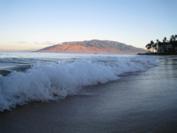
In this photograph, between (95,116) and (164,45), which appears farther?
(164,45)

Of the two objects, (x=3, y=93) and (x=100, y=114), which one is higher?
(x=3, y=93)

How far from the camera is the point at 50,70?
26.1 ft

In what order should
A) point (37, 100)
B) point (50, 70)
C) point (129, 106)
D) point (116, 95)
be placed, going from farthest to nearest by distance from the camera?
point (50, 70) < point (116, 95) < point (37, 100) < point (129, 106)

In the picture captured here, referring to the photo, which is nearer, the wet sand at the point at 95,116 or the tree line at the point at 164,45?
the wet sand at the point at 95,116

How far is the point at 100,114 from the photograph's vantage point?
4.85 metres

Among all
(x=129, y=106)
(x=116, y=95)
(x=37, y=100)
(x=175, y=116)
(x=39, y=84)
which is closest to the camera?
(x=175, y=116)

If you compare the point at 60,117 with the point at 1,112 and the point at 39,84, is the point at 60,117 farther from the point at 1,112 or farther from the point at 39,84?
the point at 39,84

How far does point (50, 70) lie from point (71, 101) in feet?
7.03

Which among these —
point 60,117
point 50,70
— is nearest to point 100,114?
point 60,117

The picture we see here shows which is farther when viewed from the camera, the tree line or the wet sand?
the tree line

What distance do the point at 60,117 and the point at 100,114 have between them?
2.59 feet

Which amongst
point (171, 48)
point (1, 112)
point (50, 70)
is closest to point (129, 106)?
point (1, 112)

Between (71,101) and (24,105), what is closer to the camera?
(24,105)

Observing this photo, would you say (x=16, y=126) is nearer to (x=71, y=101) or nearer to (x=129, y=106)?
(x=71, y=101)
